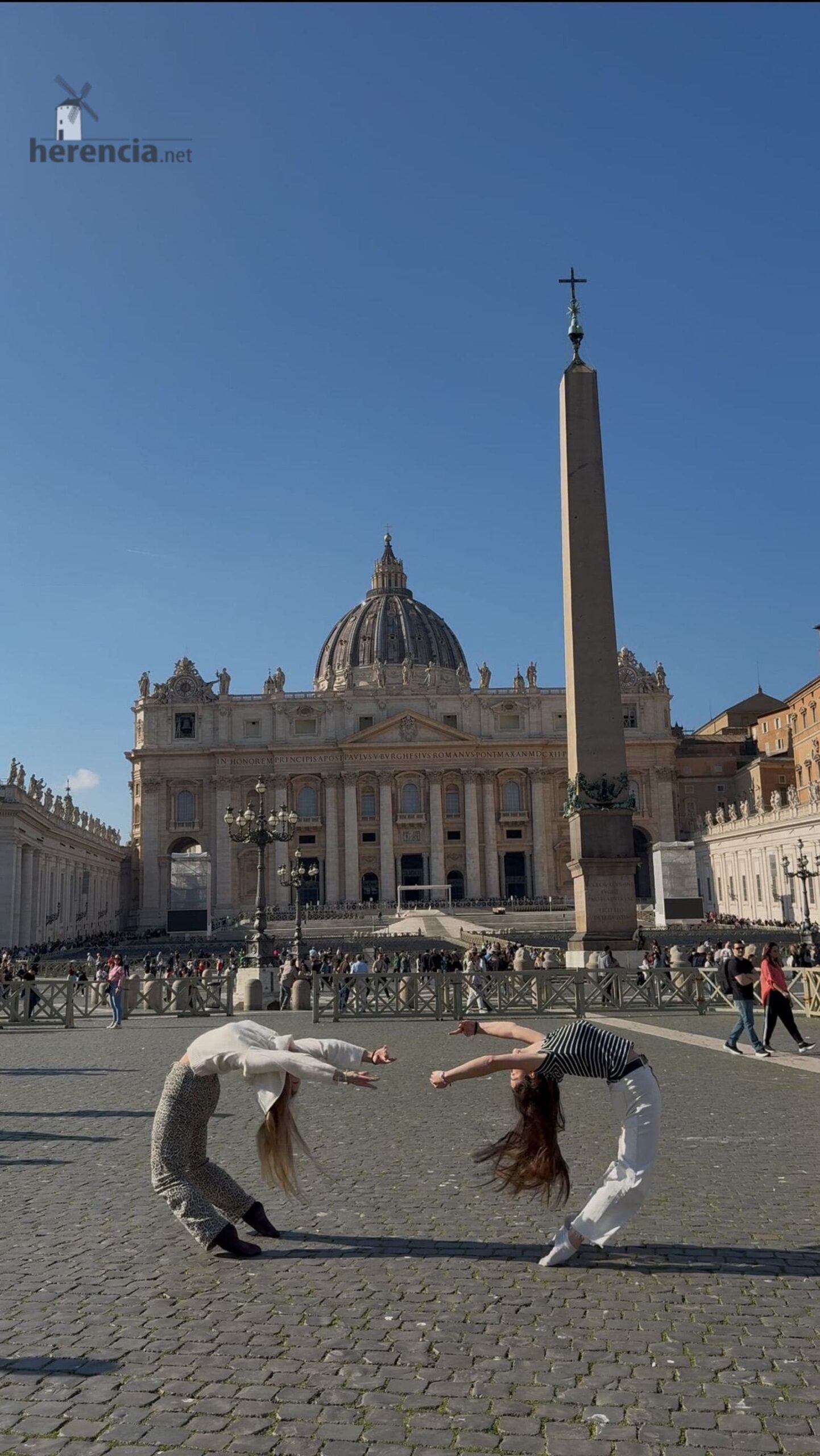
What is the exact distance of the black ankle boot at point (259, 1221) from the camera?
214 inches

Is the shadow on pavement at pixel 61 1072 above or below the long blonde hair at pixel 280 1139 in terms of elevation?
below

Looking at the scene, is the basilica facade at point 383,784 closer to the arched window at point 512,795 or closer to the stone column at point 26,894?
the arched window at point 512,795

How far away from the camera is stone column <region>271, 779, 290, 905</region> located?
249 feet

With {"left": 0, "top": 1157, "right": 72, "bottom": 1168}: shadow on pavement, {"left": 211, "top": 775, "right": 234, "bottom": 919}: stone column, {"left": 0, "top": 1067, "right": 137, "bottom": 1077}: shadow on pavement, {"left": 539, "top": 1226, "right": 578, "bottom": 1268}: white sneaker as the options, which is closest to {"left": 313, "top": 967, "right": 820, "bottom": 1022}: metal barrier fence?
{"left": 0, "top": 1067, "right": 137, "bottom": 1077}: shadow on pavement

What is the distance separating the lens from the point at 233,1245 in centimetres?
515

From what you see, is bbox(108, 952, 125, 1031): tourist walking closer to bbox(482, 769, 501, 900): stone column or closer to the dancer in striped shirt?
the dancer in striped shirt

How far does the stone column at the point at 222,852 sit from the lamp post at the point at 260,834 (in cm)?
4657

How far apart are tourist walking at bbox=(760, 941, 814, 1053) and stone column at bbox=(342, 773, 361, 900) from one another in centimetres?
6573

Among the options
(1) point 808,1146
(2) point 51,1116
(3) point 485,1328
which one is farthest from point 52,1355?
(2) point 51,1116

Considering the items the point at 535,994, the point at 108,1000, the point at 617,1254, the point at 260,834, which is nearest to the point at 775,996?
the point at 535,994

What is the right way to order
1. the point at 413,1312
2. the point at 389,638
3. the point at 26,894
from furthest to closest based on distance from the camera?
the point at 389,638 < the point at 26,894 < the point at 413,1312

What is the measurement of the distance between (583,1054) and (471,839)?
242ft

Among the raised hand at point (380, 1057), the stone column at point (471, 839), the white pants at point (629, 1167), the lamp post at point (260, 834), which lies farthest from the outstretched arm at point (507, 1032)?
the stone column at point (471, 839)

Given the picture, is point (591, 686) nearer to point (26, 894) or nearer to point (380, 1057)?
point (380, 1057)
